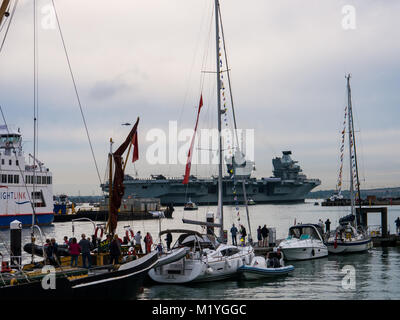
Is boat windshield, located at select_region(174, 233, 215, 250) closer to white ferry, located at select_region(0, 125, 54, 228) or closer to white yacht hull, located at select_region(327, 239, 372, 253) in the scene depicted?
white yacht hull, located at select_region(327, 239, 372, 253)

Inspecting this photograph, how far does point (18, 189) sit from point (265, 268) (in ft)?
165

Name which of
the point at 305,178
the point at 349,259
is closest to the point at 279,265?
the point at 349,259

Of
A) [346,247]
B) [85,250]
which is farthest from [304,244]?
[85,250]

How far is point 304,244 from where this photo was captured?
34594 millimetres

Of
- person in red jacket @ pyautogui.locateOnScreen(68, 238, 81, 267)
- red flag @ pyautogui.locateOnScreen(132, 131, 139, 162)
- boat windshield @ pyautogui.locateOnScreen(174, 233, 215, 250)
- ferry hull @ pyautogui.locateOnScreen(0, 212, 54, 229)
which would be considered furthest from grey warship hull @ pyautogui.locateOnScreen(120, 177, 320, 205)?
person in red jacket @ pyautogui.locateOnScreen(68, 238, 81, 267)

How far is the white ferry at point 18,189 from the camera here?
221 ft

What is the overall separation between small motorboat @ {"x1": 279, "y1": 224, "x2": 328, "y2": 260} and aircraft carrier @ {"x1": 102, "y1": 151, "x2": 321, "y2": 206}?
328 ft

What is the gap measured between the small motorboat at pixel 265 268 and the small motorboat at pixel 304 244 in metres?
4.96

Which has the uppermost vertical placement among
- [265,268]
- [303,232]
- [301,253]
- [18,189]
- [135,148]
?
[135,148]

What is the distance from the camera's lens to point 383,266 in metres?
31.7

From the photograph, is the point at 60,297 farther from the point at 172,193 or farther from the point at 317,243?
the point at 172,193

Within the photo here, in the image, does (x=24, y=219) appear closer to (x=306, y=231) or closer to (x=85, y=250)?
(x=306, y=231)

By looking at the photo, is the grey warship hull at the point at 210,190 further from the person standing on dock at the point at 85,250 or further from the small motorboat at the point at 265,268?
the person standing on dock at the point at 85,250

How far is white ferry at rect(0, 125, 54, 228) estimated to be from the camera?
67250 millimetres
